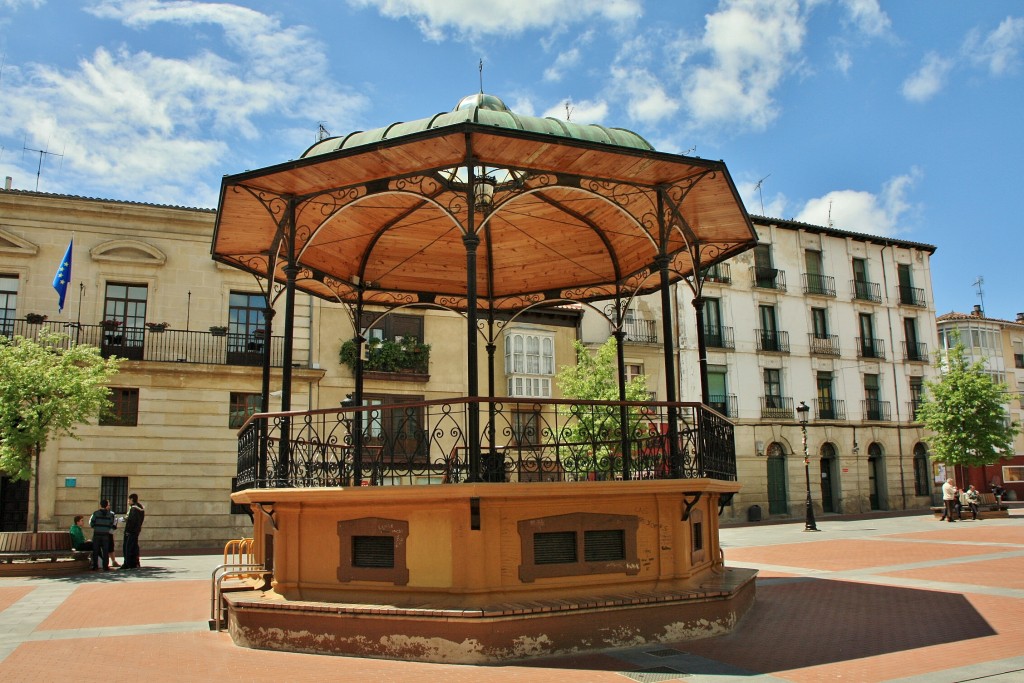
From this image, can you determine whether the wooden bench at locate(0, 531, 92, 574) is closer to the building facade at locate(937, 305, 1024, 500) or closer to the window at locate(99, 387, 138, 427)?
the window at locate(99, 387, 138, 427)

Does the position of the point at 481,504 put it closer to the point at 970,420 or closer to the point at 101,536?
the point at 101,536

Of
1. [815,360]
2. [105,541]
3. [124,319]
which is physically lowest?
[105,541]

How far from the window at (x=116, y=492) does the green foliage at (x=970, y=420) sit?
3609 cm

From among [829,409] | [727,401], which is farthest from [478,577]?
[829,409]

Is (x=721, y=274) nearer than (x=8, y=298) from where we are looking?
No

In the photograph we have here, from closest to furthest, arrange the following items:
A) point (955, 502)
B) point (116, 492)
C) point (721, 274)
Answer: point (116, 492) → point (955, 502) → point (721, 274)

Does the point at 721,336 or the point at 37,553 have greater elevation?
the point at 721,336

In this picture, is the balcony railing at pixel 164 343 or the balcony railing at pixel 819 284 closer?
the balcony railing at pixel 164 343

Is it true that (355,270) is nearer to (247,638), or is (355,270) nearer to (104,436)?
(247,638)

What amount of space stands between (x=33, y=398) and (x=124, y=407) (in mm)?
6748

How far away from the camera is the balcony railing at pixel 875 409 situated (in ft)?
147

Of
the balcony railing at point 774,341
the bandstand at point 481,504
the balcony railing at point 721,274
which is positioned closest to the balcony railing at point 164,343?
the bandstand at point 481,504

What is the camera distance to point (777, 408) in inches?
1656

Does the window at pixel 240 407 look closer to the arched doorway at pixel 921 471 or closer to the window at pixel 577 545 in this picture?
the window at pixel 577 545
